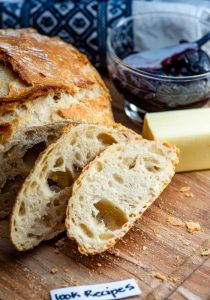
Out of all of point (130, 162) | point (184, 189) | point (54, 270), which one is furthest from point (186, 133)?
point (54, 270)

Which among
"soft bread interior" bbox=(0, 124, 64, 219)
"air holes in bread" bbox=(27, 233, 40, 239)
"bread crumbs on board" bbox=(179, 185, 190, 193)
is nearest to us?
"air holes in bread" bbox=(27, 233, 40, 239)

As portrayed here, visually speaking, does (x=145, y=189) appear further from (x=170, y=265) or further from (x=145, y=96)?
(x=145, y=96)

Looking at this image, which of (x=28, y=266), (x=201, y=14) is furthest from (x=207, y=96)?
(x=28, y=266)

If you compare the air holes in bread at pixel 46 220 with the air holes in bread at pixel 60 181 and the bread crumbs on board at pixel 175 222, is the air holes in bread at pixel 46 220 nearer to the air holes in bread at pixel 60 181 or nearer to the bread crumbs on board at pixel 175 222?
the air holes in bread at pixel 60 181

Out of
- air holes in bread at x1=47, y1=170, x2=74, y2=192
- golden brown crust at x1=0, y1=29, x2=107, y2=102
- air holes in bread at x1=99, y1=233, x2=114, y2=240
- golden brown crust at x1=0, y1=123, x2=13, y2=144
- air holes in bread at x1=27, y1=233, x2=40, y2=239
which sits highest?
golden brown crust at x1=0, y1=29, x2=107, y2=102

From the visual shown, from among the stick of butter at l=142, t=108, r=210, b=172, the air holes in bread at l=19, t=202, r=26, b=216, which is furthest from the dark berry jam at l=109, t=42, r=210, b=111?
the air holes in bread at l=19, t=202, r=26, b=216

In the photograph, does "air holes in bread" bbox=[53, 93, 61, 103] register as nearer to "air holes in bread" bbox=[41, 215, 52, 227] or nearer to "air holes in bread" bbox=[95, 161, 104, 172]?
"air holes in bread" bbox=[95, 161, 104, 172]
